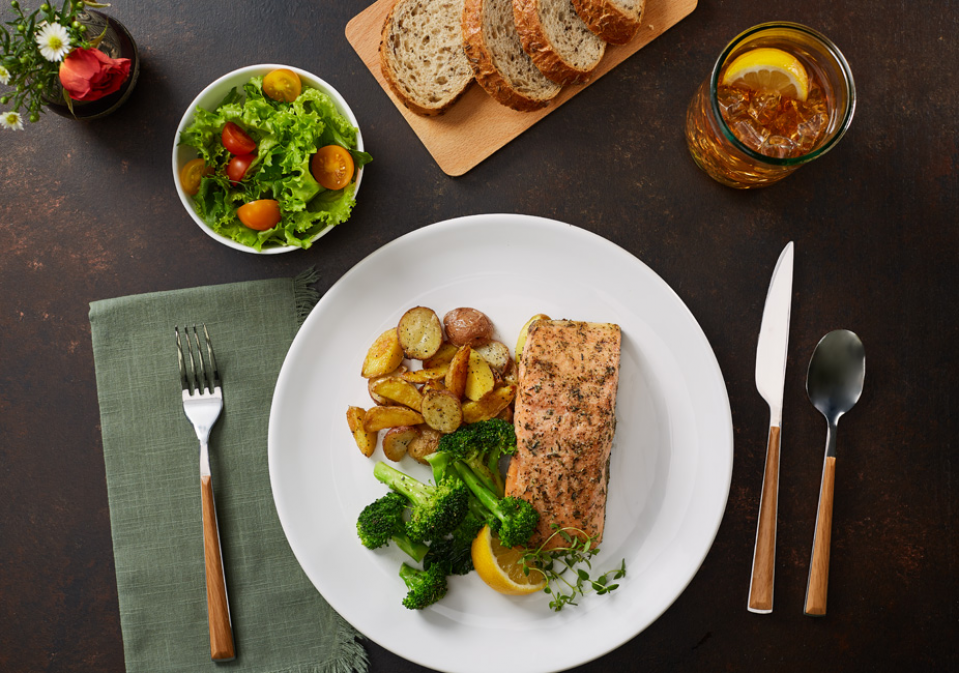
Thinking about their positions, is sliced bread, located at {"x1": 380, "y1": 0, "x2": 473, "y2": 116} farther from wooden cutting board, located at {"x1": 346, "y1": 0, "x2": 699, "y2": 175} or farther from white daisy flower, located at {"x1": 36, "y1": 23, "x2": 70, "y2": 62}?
white daisy flower, located at {"x1": 36, "y1": 23, "x2": 70, "y2": 62}

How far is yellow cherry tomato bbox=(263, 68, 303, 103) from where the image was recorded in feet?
8.29

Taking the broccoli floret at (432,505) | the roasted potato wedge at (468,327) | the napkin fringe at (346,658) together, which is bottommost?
the napkin fringe at (346,658)

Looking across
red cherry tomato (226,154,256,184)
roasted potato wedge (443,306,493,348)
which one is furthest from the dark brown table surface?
roasted potato wedge (443,306,493,348)

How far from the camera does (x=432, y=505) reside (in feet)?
7.91

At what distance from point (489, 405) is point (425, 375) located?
291 millimetres

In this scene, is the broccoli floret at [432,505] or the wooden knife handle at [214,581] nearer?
the broccoli floret at [432,505]

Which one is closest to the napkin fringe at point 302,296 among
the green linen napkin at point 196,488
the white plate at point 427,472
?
the green linen napkin at point 196,488

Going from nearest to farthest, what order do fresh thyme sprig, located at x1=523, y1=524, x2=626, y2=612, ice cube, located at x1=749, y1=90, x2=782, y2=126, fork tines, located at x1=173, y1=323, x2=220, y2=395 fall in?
fresh thyme sprig, located at x1=523, y1=524, x2=626, y2=612, ice cube, located at x1=749, y1=90, x2=782, y2=126, fork tines, located at x1=173, y1=323, x2=220, y2=395

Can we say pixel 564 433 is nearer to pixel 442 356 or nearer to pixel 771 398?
pixel 442 356

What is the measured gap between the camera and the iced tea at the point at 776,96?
96.0 inches

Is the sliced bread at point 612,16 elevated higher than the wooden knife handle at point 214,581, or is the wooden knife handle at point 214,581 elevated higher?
the sliced bread at point 612,16

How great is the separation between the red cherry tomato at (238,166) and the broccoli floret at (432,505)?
138 cm

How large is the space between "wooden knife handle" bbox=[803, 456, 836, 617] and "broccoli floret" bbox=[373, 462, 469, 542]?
1.52 m

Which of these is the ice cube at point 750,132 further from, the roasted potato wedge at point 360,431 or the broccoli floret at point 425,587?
the broccoli floret at point 425,587
